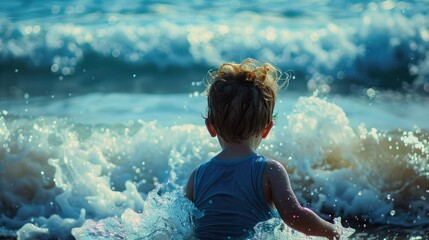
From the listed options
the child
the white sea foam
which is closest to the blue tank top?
the child

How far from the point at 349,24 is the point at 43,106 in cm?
488

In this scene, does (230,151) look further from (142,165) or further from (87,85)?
(87,85)

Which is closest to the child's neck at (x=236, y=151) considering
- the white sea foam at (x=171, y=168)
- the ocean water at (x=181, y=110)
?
the ocean water at (x=181, y=110)

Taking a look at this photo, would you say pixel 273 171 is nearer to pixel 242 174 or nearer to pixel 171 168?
pixel 242 174

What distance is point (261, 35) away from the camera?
11914mm

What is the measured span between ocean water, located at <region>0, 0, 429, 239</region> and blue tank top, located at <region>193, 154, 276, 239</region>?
0.21 ft

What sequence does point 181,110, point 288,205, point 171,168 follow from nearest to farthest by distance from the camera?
point 288,205 → point 171,168 → point 181,110

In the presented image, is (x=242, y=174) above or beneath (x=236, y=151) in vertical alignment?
beneath

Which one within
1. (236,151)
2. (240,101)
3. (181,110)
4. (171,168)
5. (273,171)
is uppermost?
(181,110)

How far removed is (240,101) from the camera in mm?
3812

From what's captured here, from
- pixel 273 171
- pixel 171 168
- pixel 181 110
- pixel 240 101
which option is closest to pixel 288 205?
pixel 273 171

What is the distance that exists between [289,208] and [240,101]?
479 mm

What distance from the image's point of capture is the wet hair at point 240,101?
382 cm

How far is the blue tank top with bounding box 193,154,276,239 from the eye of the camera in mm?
3758
